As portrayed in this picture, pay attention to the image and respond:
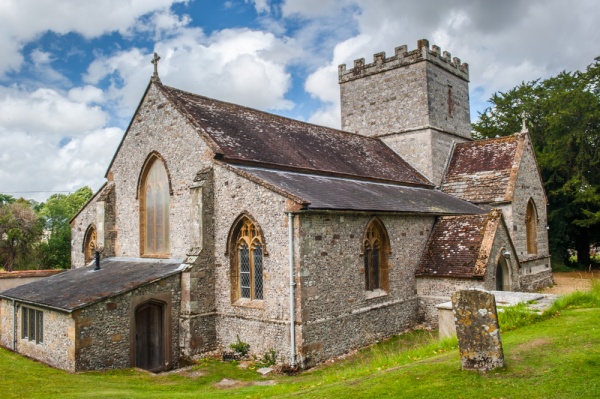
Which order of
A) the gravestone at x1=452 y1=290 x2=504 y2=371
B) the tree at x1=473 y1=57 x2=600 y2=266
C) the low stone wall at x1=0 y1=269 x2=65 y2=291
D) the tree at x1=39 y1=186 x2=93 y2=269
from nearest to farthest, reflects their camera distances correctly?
1. the gravestone at x1=452 y1=290 x2=504 y2=371
2. the low stone wall at x1=0 y1=269 x2=65 y2=291
3. the tree at x1=473 y1=57 x2=600 y2=266
4. the tree at x1=39 y1=186 x2=93 y2=269

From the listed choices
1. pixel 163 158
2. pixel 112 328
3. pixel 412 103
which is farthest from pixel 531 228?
pixel 112 328

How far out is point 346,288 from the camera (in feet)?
49.5

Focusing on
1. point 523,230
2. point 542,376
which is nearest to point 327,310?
point 542,376

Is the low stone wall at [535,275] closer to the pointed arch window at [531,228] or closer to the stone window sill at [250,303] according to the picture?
the pointed arch window at [531,228]

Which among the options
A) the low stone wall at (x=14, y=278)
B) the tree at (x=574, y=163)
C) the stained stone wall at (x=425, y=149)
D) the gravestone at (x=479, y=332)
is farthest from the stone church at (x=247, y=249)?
the tree at (x=574, y=163)

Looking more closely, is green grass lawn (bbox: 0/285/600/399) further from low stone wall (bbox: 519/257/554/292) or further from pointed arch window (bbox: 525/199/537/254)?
pointed arch window (bbox: 525/199/537/254)

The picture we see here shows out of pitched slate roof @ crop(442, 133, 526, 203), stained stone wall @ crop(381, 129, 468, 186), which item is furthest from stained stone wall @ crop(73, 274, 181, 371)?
stained stone wall @ crop(381, 129, 468, 186)

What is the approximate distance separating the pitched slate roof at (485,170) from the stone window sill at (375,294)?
9.60 metres

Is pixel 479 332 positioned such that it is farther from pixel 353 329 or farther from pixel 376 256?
pixel 376 256

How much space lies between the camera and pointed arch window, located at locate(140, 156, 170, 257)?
17.7 metres

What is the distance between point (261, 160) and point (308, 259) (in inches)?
185

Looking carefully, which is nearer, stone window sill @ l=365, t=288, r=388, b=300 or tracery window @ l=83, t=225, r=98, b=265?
stone window sill @ l=365, t=288, r=388, b=300

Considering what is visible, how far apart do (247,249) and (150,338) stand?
3.96 meters

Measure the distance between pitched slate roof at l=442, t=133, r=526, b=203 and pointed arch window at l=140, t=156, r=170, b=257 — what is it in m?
14.9
